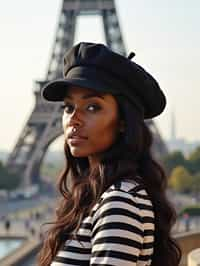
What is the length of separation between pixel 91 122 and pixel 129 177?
0.15 meters

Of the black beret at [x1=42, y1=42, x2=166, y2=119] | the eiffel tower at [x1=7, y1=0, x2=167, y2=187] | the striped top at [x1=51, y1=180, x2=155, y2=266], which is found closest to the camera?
the striped top at [x1=51, y1=180, x2=155, y2=266]

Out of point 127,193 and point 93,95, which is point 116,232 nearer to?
point 127,193

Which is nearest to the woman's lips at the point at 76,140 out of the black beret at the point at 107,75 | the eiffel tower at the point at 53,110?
the black beret at the point at 107,75

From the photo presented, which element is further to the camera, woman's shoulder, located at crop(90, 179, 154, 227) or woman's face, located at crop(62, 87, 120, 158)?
woman's face, located at crop(62, 87, 120, 158)

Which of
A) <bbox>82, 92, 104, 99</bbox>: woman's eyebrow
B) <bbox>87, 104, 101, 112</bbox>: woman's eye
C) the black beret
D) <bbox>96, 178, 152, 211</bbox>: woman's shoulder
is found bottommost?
<bbox>96, 178, 152, 211</bbox>: woman's shoulder

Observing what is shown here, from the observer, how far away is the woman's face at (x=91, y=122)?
63.6 inches

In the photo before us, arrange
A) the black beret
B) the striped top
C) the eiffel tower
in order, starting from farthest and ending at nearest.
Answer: the eiffel tower < the black beret < the striped top

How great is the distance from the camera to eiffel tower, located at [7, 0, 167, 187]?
94.8ft

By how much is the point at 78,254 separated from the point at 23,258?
42.9ft

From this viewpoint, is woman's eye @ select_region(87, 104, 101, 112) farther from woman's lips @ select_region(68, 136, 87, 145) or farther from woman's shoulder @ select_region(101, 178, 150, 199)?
woman's shoulder @ select_region(101, 178, 150, 199)

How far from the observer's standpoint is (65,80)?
1603 millimetres

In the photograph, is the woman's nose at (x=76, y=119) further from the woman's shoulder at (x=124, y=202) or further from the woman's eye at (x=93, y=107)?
the woman's shoulder at (x=124, y=202)

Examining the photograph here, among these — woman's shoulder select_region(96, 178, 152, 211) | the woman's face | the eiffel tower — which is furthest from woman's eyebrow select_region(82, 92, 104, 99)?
the eiffel tower

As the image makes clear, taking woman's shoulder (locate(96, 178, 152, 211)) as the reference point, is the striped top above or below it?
below
